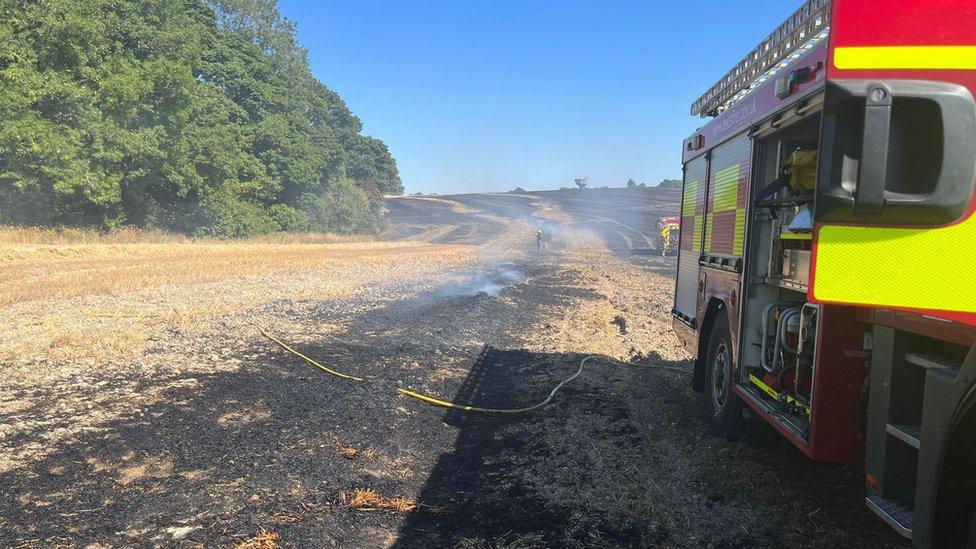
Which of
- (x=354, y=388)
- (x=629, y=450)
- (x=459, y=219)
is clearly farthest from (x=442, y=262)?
(x=459, y=219)

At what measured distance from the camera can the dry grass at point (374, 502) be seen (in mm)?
4027

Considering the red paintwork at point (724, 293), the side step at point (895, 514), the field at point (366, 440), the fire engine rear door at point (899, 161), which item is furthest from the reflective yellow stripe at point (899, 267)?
the red paintwork at point (724, 293)

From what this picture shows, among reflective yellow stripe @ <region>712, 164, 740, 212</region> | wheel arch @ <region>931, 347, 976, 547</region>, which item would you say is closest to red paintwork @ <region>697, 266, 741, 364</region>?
reflective yellow stripe @ <region>712, 164, 740, 212</region>

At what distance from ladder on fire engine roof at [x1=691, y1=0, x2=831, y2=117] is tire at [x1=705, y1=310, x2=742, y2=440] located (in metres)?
2.13

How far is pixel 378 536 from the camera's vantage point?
12.1 ft

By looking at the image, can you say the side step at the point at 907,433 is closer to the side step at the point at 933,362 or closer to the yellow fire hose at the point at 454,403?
the side step at the point at 933,362

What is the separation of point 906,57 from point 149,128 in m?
27.9

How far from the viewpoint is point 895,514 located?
2684mm

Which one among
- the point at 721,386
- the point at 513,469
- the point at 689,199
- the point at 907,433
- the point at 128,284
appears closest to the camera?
the point at 907,433

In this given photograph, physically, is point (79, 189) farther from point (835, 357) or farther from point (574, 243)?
point (574, 243)

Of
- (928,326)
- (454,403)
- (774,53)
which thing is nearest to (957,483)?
(928,326)

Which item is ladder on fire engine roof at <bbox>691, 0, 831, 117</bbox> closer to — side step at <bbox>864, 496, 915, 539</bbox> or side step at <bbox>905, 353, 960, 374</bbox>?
side step at <bbox>905, 353, 960, 374</bbox>

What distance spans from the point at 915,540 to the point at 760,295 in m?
2.71

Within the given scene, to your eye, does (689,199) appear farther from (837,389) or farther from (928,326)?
(928,326)
